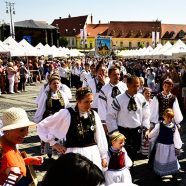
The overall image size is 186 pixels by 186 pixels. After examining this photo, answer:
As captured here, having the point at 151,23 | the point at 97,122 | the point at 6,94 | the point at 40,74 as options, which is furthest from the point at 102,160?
the point at 151,23

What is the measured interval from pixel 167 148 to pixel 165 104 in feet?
2.86

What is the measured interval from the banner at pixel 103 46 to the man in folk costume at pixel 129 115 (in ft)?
17.4

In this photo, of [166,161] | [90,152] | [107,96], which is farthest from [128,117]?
[90,152]

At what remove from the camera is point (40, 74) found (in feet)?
87.2

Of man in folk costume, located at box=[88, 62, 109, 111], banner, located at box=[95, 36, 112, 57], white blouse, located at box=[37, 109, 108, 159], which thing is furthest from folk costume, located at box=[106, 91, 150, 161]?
banner, located at box=[95, 36, 112, 57]

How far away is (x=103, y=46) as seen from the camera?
10.9 meters

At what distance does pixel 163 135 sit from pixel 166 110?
0.47 m

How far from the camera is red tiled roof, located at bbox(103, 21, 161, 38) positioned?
105 metres

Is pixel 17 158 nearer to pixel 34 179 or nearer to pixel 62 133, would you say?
pixel 34 179

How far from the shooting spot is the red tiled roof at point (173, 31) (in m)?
100

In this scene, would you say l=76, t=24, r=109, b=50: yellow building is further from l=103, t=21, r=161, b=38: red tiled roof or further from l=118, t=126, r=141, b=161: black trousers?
l=118, t=126, r=141, b=161: black trousers

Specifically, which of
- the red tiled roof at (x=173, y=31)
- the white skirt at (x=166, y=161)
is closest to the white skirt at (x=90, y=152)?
the white skirt at (x=166, y=161)

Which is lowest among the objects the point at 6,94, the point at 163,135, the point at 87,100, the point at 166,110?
the point at 6,94

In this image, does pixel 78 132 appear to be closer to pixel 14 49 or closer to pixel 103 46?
pixel 103 46
